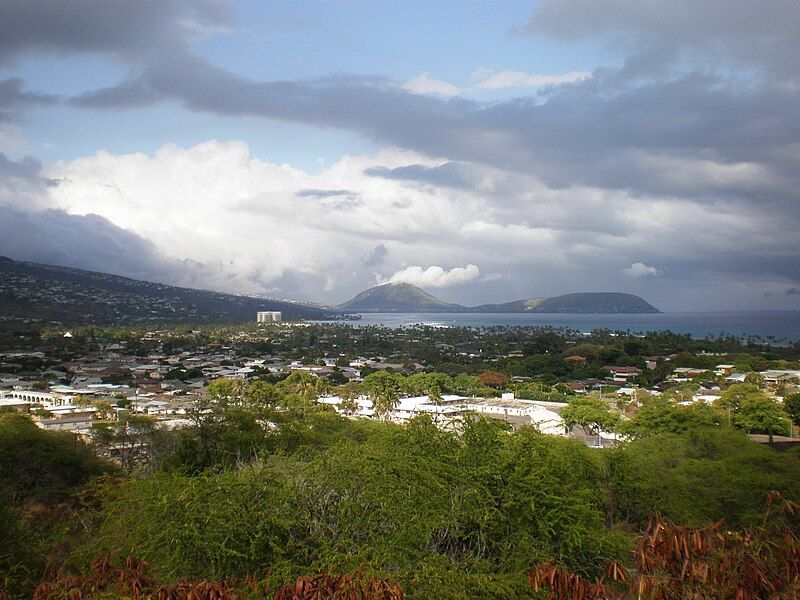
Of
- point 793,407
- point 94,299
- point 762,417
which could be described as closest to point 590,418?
point 762,417

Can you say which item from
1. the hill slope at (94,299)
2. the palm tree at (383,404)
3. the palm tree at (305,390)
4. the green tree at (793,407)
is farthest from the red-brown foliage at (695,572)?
the hill slope at (94,299)

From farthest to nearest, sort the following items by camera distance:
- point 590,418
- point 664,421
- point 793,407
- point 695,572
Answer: point 793,407 → point 590,418 → point 664,421 → point 695,572

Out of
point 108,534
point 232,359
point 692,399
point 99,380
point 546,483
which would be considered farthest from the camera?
point 232,359

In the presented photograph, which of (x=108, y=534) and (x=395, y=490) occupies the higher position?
(x=395, y=490)

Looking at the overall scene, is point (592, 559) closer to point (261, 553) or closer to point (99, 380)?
point (261, 553)

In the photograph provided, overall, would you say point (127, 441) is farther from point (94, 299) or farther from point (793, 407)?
point (94, 299)

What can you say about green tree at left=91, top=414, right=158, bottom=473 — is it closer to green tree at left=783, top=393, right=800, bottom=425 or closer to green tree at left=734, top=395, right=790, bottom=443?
green tree at left=734, top=395, right=790, bottom=443

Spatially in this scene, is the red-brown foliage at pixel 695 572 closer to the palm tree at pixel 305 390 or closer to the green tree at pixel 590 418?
the green tree at pixel 590 418

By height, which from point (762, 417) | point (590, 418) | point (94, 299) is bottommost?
point (590, 418)

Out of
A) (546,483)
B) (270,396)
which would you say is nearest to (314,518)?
(546,483)
